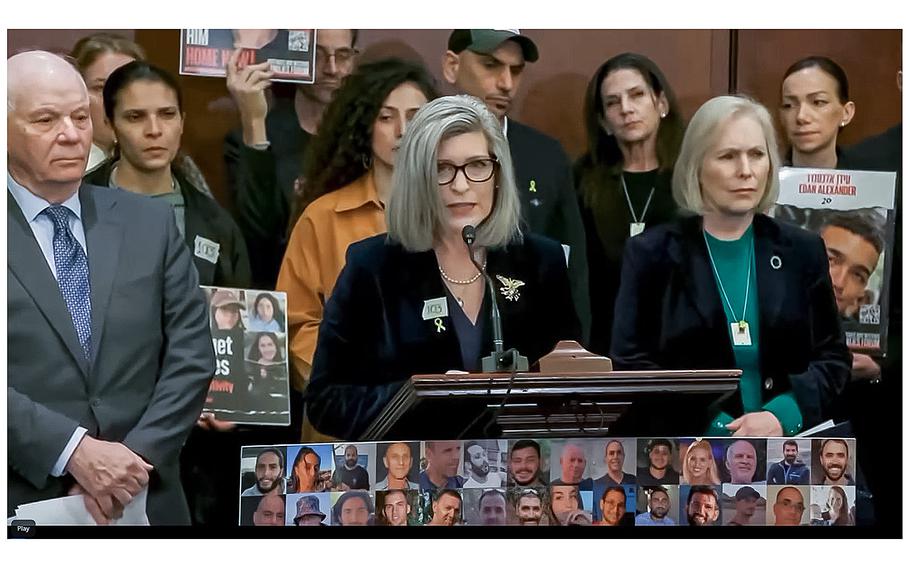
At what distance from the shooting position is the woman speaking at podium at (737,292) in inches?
310

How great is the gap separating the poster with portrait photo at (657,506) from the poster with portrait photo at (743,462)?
247mm

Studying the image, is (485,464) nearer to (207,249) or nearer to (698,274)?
(698,274)

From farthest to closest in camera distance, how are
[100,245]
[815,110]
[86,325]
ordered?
[815,110] < [100,245] < [86,325]

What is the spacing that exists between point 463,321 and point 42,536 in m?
2.09

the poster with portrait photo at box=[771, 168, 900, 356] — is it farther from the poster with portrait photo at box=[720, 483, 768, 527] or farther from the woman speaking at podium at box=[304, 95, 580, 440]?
the woman speaking at podium at box=[304, 95, 580, 440]

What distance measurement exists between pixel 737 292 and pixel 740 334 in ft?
0.64

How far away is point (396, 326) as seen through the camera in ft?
25.5

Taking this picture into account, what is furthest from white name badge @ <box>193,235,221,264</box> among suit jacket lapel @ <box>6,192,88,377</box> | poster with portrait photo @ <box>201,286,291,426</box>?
suit jacket lapel @ <box>6,192,88,377</box>

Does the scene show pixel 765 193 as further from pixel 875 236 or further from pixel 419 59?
pixel 419 59

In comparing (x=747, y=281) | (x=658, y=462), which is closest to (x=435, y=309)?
(x=658, y=462)

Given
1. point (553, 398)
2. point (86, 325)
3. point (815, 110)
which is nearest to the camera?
point (553, 398)

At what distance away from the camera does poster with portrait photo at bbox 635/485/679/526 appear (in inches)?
308

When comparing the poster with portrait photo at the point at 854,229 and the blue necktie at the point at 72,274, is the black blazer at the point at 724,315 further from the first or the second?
the blue necktie at the point at 72,274

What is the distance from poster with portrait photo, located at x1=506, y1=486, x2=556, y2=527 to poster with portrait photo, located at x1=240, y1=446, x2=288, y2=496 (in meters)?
1.02
